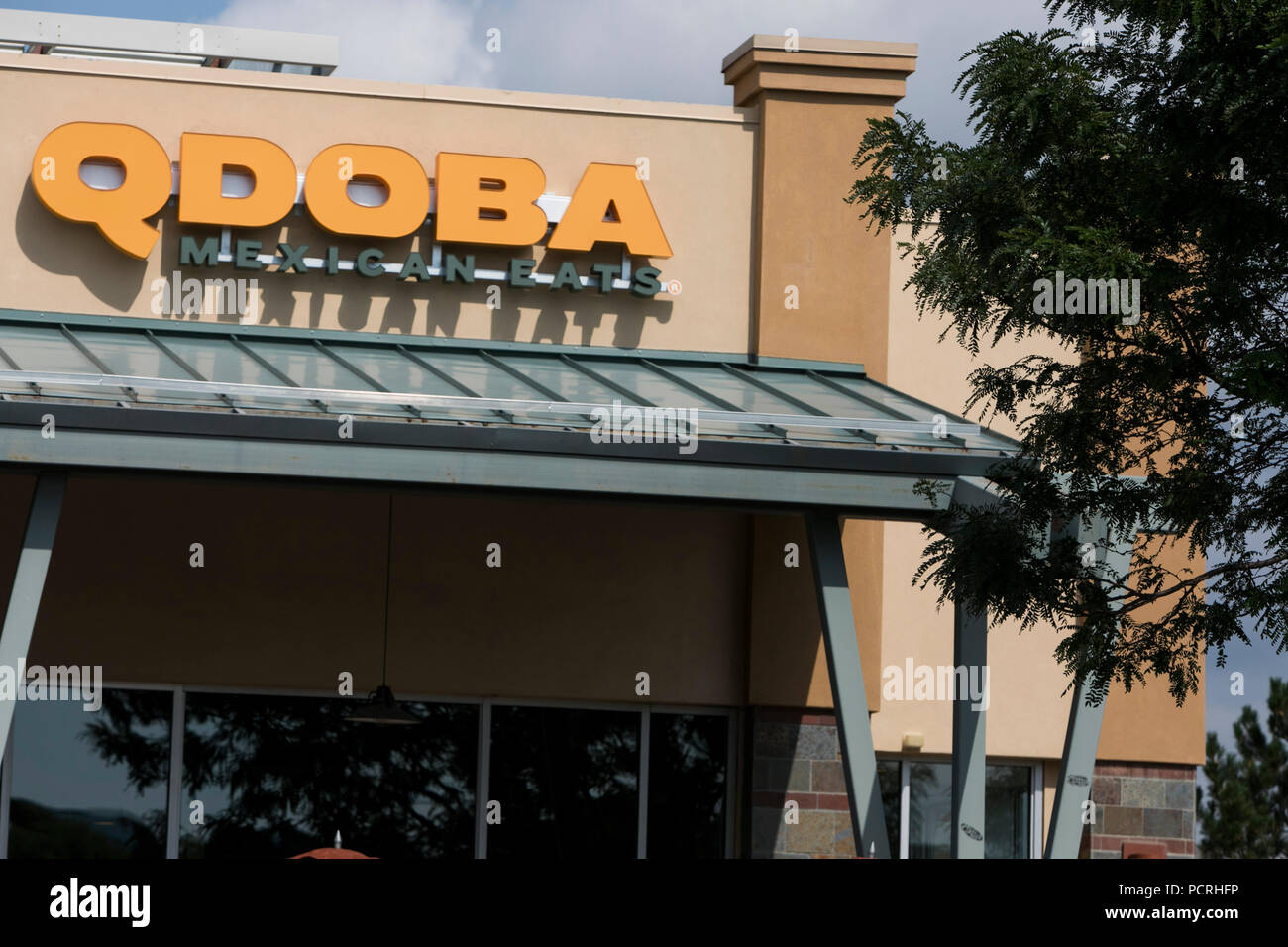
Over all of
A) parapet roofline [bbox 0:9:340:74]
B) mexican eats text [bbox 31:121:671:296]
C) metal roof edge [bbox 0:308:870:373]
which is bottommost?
metal roof edge [bbox 0:308:870:373]

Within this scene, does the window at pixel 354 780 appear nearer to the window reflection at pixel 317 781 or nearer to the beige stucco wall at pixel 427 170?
the window reflection at pixel 317 781

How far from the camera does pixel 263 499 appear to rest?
12.5 metres

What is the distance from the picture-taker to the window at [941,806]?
13.4 m

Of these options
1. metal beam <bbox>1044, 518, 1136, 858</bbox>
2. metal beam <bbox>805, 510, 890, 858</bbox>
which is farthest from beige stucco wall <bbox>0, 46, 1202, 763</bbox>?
metal beam <bbox>1044, 518, 1136, 858</bbox>

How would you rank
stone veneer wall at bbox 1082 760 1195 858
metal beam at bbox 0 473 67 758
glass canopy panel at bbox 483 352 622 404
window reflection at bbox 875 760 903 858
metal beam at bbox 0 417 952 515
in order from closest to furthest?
metal beam at bbox 0 473 67 758 → metal beam at bbox 0 417 952 515 → glass canopy panel at bbox 483 352 622 404 → window reflection at bbox 875 760 903 858 → stone veneer wall at bbox 1082 760 1195 858

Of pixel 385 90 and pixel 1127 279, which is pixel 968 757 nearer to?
pixel 1127 279

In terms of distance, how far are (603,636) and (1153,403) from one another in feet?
21.7

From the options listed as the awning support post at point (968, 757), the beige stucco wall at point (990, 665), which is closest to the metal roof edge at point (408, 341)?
the beige stucco wall at point (990, 665)

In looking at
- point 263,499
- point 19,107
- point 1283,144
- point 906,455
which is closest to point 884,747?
point 906,455

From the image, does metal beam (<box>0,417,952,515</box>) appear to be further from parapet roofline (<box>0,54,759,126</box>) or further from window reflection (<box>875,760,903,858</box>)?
parapet roofline (<box>0,54,759,126</box>)

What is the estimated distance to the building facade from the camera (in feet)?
39.5
